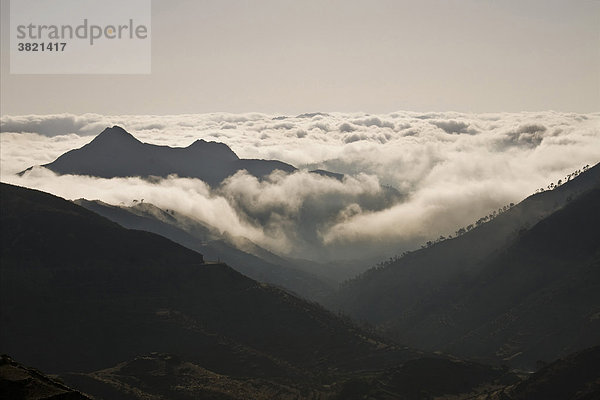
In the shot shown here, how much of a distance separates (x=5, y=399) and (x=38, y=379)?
509 inches

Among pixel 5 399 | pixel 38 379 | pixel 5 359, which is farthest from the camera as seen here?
pixel 5 359

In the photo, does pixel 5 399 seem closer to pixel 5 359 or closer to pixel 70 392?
pixel 70 392

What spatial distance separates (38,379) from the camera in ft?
543

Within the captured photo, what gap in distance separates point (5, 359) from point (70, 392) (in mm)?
32278

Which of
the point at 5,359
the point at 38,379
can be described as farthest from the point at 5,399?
the point at 5,359

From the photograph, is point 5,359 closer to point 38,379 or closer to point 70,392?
point 38,379

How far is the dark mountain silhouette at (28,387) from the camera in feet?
504

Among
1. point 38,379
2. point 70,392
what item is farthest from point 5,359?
point 70,392

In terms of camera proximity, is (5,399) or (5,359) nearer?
(5,399)

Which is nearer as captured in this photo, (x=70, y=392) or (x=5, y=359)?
(x=70, y=392)

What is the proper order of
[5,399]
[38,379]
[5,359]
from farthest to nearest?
[5,359]
[38,379]
[5,399]

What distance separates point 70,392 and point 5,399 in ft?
45.1

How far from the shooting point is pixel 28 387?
522 ft

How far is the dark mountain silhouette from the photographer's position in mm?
153712
